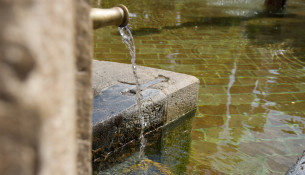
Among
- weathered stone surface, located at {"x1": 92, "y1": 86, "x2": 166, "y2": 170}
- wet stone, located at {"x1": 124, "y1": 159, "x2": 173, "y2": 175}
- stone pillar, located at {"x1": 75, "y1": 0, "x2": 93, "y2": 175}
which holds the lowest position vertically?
wet stone, located at {"x1": 124, "y1": 159, "x2": 173, "y2": 175}

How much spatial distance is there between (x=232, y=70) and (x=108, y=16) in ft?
13.6

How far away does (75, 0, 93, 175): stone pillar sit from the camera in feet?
2.08

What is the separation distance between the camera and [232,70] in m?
4.97

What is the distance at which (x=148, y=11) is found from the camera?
877 cm

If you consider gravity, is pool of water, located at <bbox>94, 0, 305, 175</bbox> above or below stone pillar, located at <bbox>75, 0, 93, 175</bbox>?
below

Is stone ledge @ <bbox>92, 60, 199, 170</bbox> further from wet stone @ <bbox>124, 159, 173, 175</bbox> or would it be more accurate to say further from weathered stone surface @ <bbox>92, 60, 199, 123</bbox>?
wet stone @ <bbox>124, 159, 173, 175</bbox>

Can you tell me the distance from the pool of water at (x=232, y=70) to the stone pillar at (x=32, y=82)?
227 cm

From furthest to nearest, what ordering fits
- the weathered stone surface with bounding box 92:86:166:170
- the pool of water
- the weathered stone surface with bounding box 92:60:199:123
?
the weathered stone surface with bounding box 92:60:199:123, the pool of water, the weathered stone surface with bounding box 92:86:166:170

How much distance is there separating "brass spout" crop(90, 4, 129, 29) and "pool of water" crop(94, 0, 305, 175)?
5.77 ft

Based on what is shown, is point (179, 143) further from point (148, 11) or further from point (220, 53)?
point (148, 11)

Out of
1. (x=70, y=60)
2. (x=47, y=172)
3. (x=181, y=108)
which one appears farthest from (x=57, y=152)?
(x=181, y=108)

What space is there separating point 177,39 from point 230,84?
2.15 m

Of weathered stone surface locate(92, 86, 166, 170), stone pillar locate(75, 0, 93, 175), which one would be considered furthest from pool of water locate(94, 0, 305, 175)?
stone pillar locate(75, 0, 93, 175)

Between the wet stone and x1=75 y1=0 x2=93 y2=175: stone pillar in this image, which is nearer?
x1=75 y1=0 x2=93 y2=175: stone pillar
